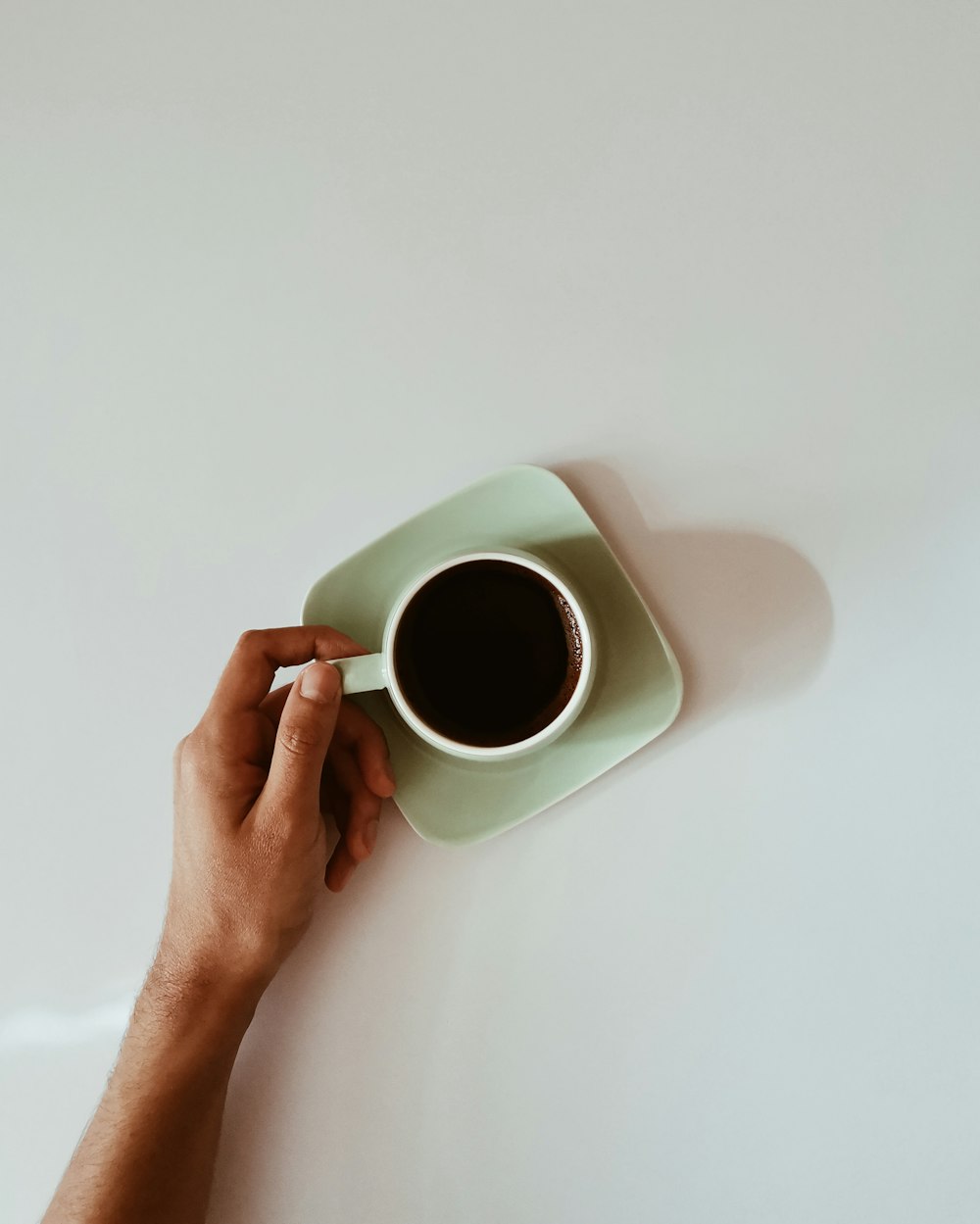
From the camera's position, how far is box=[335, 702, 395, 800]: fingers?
0.69 m

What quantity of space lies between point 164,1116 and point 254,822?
24cm

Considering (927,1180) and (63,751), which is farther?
(63,751)

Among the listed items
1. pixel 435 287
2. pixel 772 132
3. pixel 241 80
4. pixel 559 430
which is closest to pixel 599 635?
pixel 559 430

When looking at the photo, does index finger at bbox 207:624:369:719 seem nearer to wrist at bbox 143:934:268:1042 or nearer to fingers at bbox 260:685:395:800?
fingers at bbox 260:685:395:800

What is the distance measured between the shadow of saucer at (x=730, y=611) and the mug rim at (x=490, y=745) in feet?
0.33

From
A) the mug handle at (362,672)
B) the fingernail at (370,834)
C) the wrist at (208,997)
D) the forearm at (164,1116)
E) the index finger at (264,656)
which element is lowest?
the forearm at (164,1116)

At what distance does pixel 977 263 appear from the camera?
694 millimetres

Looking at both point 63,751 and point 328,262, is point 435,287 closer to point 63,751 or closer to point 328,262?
point 328,262

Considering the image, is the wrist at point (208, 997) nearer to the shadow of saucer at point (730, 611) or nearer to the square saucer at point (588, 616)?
the square saucer at point (588, 616)

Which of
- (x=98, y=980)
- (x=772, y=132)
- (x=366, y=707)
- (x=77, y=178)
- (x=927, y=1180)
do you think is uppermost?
(x=77, y=178)

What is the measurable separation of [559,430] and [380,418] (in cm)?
15

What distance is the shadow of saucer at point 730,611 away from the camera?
2.30 feet

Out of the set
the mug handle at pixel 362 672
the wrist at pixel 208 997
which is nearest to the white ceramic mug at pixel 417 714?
the mug handle at pixel 362 672

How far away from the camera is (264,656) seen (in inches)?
27.4
